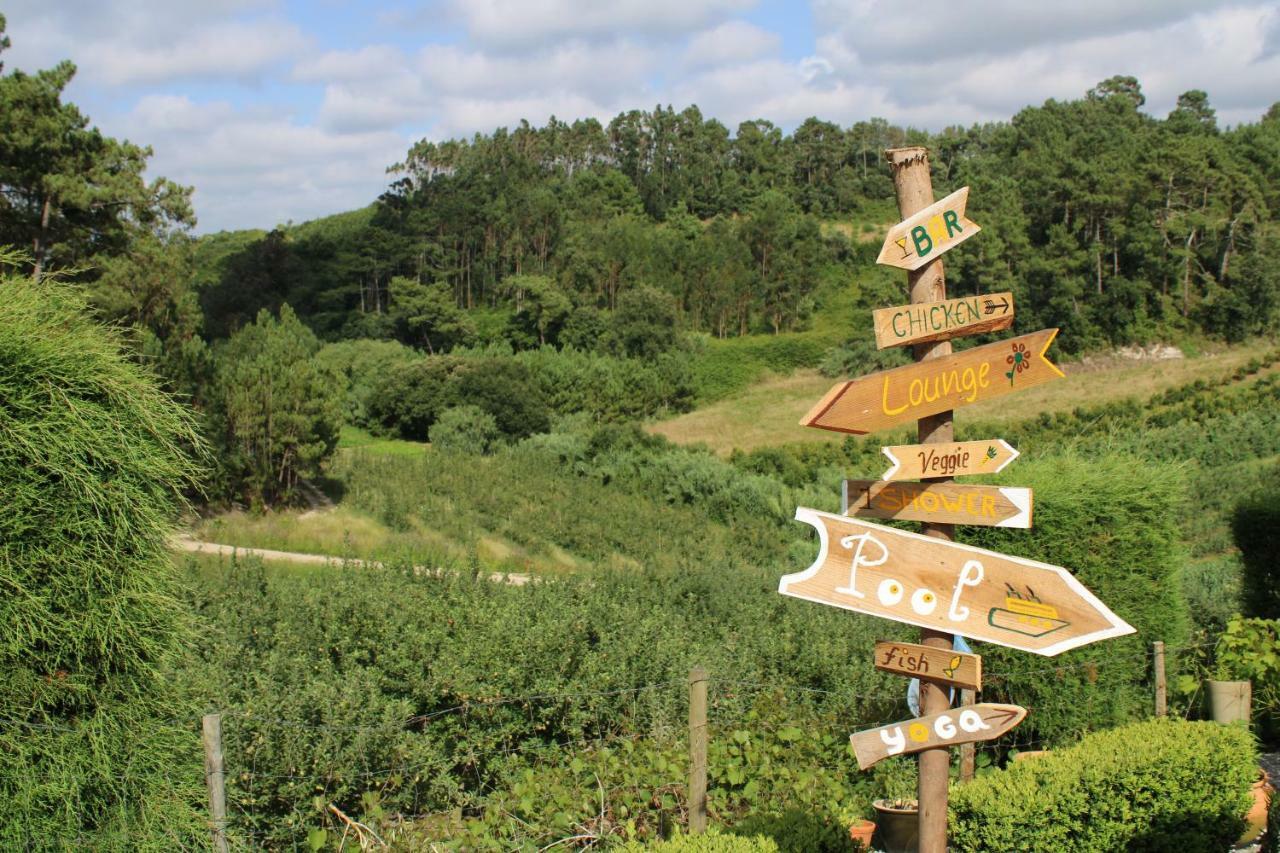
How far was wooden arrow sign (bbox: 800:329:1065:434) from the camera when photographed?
333 cm

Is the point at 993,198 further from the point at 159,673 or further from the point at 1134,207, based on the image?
the point at 159,673

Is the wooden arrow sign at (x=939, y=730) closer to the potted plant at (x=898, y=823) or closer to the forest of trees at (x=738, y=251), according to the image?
the potted plant at (x=898, y=823)

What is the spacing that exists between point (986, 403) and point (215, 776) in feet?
127

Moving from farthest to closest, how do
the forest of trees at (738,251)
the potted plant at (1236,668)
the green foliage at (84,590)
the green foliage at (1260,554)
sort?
1. the forest of trees at (738,251)
2. the green foliage at (1260,554)
3. the potted plant at (1236,668)
4. the green foliage at (84,590)

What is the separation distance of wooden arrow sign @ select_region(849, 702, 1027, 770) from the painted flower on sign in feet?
3.57

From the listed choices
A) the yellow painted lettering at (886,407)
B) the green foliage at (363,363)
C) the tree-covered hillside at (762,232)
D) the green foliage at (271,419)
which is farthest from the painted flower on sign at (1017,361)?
the tree-covered hillside at (762,232)

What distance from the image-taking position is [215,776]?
3.99 metres

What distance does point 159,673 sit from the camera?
395 centimetres

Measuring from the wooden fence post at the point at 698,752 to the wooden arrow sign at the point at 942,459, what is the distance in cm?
166

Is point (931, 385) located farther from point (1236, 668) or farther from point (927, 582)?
point (1236, 668)

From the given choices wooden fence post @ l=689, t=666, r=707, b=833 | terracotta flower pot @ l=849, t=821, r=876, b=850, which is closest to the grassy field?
terracotta flower pot @ l=849, t=821, r=876, b=850

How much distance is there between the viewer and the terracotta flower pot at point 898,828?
16.0 ft

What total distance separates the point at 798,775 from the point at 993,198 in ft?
179

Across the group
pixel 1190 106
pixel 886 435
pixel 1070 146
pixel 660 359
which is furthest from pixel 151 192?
pixel 1190 106
